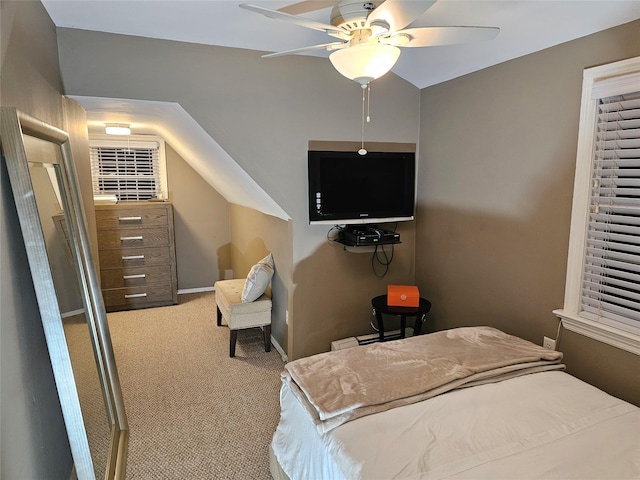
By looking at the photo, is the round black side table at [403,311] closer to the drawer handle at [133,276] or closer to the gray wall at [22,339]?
the gray wall at [22,339]

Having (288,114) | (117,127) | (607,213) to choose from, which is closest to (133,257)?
(117,127)

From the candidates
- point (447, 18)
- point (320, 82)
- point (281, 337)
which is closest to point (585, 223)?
point (447, 18)

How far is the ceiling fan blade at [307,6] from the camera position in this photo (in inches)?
85.0

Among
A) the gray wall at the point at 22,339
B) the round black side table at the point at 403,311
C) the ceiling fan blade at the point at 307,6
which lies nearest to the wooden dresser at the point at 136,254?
the round black side table at the point at 403,311

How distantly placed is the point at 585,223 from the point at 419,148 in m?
1.56

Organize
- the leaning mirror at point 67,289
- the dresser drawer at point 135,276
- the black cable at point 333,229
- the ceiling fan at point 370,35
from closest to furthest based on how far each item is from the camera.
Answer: the leaning mirror at point 67,289 < the ceiling fan at point 370,35 < the black cable at point 333,229 < the dresser drawer at point 135,276

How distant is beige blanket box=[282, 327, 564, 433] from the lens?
1.72 metres

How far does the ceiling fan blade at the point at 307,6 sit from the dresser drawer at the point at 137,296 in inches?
142

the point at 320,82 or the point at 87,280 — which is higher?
the point at 320,82

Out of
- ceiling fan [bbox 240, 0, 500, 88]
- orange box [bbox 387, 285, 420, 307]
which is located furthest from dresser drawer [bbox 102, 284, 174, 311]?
ceiling fan [bbox 240, 0, 500, 88]

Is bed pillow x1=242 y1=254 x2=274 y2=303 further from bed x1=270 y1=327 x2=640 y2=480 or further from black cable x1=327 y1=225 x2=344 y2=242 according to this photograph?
bed x1=270 y1=327 x2=640 y2=480

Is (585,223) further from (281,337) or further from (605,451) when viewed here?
(281,337)

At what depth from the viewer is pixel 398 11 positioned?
1.44m

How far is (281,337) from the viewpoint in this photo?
3.64 m
